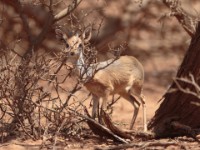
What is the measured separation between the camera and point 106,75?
26.7 feet

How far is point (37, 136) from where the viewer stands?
7305 millimetres

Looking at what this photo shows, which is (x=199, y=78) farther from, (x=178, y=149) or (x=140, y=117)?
(x=140, y=117)

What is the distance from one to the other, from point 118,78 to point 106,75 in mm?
270

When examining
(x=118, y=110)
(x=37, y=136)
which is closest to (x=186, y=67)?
(x=37, y=136)

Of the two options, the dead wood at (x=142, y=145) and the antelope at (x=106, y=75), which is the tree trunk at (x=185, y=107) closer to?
the antelope at (x=106, y=75)

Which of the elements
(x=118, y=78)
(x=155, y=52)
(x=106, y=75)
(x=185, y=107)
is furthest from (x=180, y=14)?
(x=155, y=52)

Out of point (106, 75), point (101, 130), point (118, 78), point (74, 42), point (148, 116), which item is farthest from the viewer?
point (148, 116)

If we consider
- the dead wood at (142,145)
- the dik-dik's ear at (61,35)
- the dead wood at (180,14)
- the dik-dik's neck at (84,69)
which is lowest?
the dead wood at (142,145)

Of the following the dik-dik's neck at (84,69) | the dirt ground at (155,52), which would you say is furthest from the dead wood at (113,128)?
the dirt ground at (155,52)

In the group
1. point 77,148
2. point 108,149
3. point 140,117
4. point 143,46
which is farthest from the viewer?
point 143,46

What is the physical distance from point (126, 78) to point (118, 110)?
300cm

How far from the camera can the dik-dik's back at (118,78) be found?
26.1 ft

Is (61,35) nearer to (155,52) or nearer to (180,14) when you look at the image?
(180,14)

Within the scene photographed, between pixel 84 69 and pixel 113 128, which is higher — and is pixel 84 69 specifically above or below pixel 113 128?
above
